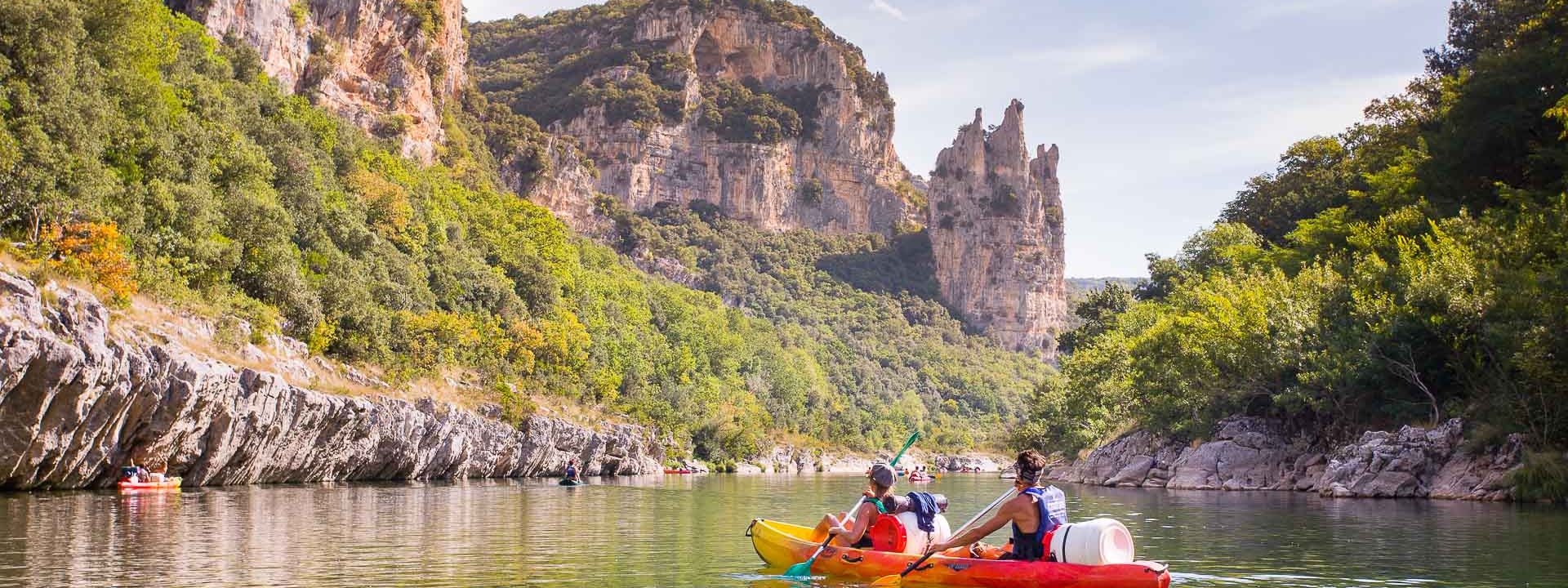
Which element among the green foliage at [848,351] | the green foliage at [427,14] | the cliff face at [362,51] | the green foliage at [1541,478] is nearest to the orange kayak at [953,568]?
the green foliage at [1541,478]

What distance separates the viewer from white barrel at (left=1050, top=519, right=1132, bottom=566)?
14.1m

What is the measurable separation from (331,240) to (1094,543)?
51260 mm

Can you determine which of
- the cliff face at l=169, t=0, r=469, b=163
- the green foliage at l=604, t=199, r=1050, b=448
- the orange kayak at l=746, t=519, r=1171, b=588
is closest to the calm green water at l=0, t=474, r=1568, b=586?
the orange kayak at l=746, t=519, r=1171, b=588

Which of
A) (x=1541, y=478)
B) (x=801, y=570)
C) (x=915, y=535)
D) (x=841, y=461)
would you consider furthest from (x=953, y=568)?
(x=841, y=461)

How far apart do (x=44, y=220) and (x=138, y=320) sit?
466 cm

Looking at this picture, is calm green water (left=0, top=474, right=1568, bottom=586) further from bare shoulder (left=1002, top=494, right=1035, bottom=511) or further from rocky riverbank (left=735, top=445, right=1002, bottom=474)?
rocky riverbank (left=735, top=445, right=1002, bottom=474)

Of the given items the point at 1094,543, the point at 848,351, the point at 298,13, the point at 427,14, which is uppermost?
the point at 427,14

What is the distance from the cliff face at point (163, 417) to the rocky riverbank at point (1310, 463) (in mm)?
31938

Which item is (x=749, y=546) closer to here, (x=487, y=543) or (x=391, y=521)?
(x=487, y=543)

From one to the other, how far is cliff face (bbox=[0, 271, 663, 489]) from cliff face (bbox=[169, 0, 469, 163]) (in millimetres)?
40016

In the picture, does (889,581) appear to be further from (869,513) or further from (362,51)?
(362,51)

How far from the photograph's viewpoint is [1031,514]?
15.0m

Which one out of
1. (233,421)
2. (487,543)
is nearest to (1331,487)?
(487,543)

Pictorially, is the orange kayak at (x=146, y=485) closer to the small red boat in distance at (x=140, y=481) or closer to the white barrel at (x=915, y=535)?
the small red boat in distance at (x=140, y=481)
